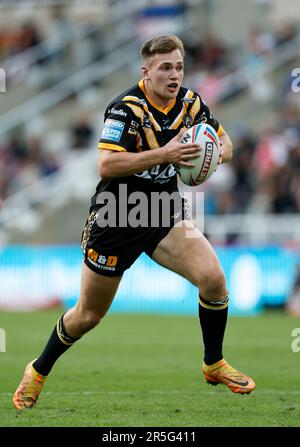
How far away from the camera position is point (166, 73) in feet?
24.5

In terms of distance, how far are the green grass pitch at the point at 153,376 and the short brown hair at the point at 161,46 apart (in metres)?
2.62

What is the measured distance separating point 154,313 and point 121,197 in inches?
379

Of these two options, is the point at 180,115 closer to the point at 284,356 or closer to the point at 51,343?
the point at 51,343

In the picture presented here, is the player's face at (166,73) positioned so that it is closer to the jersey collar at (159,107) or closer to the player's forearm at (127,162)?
the jersey collar at (159,107)

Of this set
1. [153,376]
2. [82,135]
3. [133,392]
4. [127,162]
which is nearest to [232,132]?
[82,135]

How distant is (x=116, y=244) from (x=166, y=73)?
4.32ft

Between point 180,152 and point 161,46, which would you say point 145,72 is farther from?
point 180,152

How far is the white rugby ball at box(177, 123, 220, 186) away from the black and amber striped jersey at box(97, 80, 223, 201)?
0.21 m

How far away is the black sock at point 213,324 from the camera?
306 inches

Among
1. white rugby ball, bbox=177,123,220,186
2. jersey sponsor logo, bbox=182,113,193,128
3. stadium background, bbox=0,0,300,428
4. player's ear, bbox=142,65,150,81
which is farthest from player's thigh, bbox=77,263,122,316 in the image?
stadium background, bbox=0,0,300,428

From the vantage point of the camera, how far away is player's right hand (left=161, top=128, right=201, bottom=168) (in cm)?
718

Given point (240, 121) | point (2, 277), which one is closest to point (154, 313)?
point (2, 277)

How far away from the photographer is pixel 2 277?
18078 mm

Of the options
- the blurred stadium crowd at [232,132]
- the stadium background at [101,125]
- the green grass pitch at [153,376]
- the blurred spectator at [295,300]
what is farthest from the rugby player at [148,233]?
the blurred stadium crowd at [232,132]
